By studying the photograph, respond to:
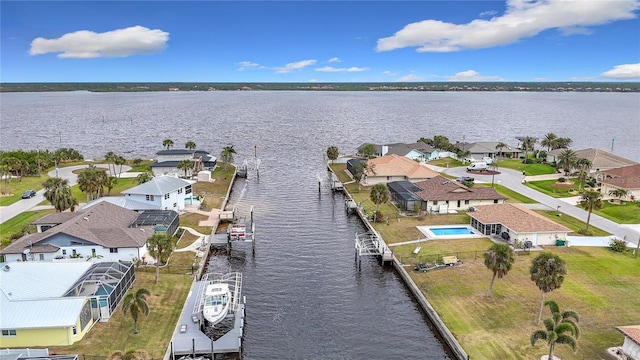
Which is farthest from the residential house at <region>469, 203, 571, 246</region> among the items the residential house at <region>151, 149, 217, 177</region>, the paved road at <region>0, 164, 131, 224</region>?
the paved road at <region>0, 164, 131, 224</region>

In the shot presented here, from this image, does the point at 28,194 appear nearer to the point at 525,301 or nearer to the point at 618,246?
the point at 525,301

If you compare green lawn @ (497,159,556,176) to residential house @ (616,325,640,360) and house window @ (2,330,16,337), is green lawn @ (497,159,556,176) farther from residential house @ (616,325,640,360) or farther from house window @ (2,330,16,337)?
house window @ (2,330,16,337)

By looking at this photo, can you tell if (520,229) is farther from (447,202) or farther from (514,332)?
(514,332)

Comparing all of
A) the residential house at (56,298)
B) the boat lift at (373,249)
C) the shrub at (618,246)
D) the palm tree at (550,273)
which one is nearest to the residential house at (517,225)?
the shrub at (618,246)

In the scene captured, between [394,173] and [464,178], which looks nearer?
[464,178]

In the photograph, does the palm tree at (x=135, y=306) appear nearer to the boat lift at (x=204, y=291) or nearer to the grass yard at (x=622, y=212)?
the boat lift at (x=204, y=291)

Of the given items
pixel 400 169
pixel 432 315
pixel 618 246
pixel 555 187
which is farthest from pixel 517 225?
pixel 400 169

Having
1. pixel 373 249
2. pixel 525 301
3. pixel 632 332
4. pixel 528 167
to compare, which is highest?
pixel 528 167
